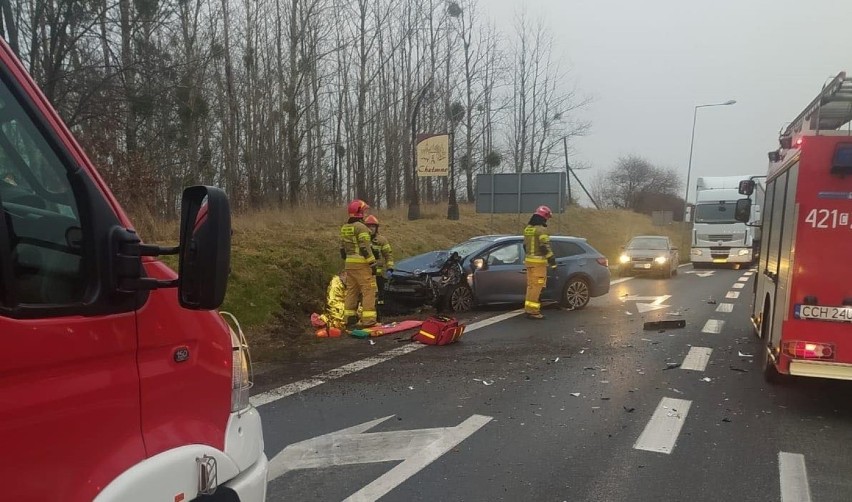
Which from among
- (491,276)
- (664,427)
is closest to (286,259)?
(491,276)

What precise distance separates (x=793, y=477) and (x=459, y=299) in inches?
303

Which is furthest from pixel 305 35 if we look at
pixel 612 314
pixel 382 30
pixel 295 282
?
pixel 612 314

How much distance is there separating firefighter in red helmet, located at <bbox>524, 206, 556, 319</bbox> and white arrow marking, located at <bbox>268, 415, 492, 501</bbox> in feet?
19.6

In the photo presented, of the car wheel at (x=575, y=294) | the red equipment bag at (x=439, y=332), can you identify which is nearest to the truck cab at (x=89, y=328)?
the red equipment bag at (x=439, y=332)

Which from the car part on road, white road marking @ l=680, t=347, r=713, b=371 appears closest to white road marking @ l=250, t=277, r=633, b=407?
the car part on road

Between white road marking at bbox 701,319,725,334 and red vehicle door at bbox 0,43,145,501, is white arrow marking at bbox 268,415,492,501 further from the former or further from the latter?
white road marking at bbox 701,319,725,334

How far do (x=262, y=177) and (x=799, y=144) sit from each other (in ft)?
80.2

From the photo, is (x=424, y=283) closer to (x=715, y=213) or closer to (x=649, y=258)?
(x=649, y=258)

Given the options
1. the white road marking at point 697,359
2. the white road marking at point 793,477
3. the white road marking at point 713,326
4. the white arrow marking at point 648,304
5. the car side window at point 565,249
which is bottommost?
the white arrow marking at point 648,304

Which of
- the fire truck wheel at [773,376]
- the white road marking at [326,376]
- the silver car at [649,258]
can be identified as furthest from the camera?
the silver car at [649,258]

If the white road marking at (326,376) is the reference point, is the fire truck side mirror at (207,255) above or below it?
above

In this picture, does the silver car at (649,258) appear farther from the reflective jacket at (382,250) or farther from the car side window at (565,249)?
the reflective jacket at (382,250)

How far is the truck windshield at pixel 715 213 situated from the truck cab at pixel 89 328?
26.3m

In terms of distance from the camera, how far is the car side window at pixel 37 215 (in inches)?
62.4
